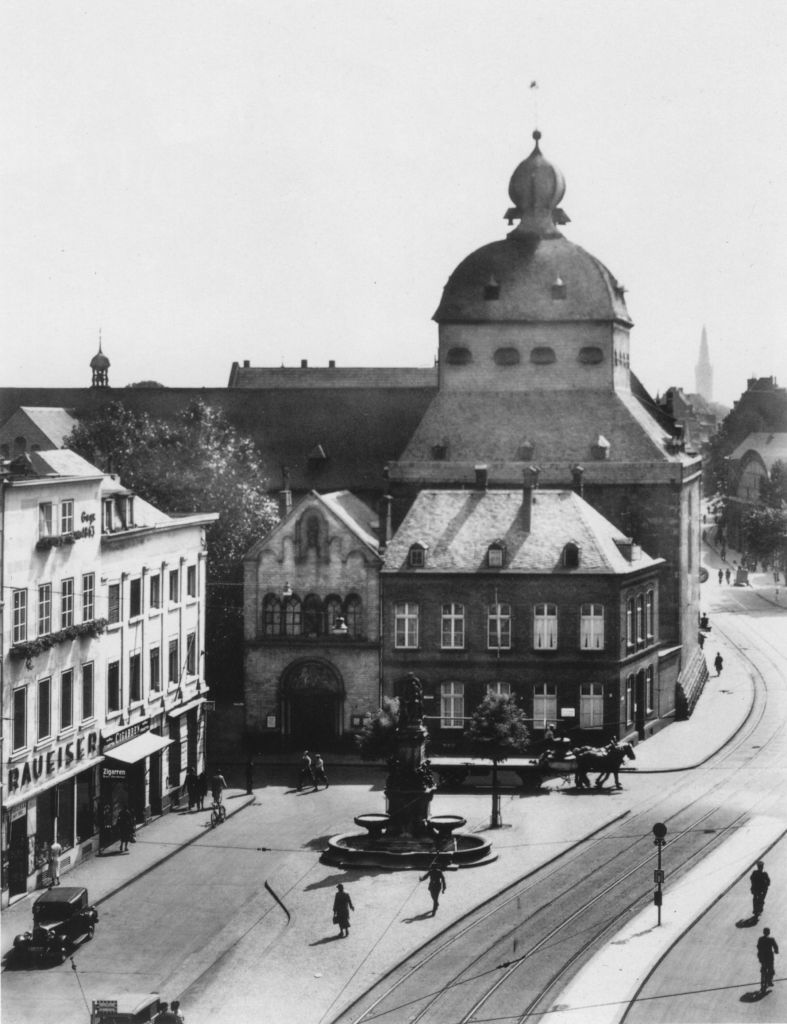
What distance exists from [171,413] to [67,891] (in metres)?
65.9

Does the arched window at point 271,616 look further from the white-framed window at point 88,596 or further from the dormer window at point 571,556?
the white-framed window at point 88,596

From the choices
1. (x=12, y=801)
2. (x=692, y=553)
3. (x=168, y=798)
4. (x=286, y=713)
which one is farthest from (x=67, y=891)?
(x=692, y=553)

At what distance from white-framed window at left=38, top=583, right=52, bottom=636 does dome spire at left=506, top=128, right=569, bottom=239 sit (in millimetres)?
52247

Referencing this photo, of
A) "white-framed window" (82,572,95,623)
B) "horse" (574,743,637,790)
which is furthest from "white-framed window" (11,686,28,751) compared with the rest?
"horse" (574,743,637,790)

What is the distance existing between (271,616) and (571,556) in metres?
13.9

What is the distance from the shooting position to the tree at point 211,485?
7975cm

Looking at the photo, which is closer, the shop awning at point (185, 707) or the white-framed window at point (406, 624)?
the shop awning at point (185, 707)

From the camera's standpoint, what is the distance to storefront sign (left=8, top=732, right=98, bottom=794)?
151 ft

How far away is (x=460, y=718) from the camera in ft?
228

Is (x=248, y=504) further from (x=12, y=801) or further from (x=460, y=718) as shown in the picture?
(x=12, y=801)

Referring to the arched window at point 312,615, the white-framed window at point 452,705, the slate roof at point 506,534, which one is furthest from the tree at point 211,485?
the white-framed window at point 452,705

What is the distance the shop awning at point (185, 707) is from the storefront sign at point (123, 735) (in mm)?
2525

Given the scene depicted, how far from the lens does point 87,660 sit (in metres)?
52.3

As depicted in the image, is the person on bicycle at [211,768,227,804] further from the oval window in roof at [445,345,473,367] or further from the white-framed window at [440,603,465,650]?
the oval window in roof at [445,345,473,367]
